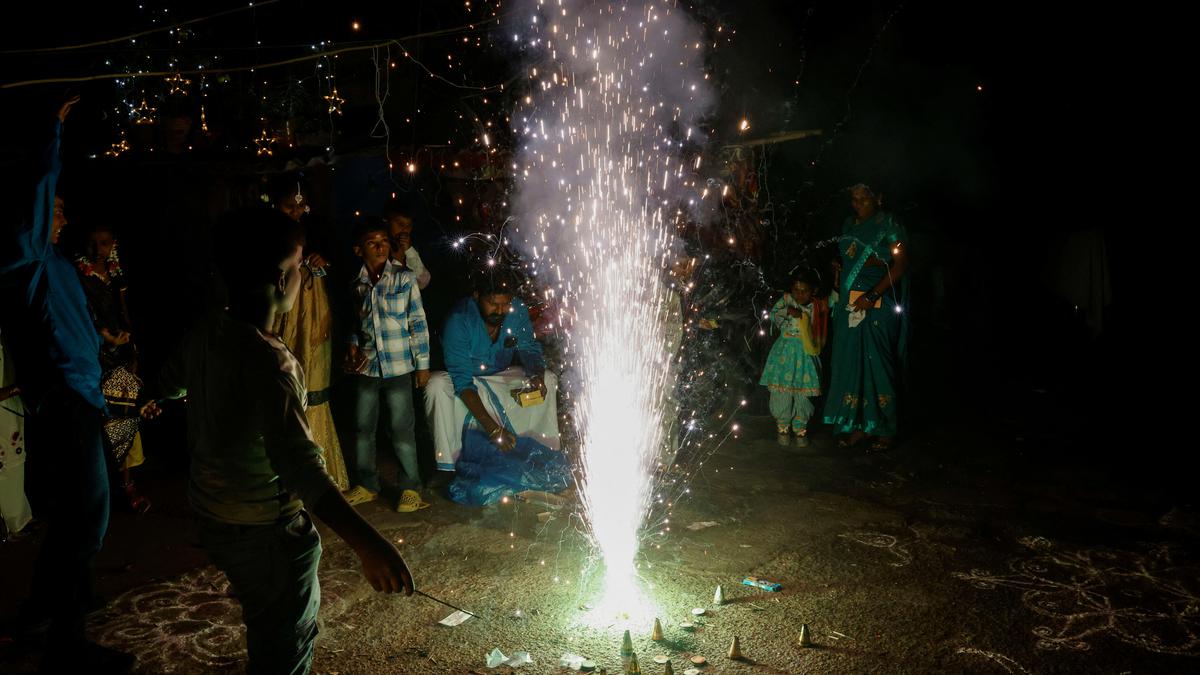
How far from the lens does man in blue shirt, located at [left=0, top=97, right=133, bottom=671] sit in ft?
12.6

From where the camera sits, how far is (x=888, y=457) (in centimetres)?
801

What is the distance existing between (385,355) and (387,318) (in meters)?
0.31

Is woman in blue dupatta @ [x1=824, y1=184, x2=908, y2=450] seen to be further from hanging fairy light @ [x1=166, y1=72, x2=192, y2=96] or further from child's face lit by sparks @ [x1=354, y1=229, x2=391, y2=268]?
hanging fairy light @ [x1=166, y1=72, x2=192, y2=96]

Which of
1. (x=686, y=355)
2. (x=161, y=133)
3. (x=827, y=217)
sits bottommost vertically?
(x=686, y=355)

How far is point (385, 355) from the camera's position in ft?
21.0

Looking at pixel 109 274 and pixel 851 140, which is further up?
pixel 851 140

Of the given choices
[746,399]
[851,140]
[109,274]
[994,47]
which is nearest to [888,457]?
[746,399]

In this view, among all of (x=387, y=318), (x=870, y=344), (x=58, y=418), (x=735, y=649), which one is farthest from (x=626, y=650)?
(x=870, y=344)

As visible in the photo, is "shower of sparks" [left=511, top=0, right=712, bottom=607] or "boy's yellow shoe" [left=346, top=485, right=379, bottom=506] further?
"shower of sparks" [left=511, top=0, right=712, bottom=607]

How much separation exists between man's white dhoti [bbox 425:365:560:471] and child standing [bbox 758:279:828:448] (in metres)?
2.63

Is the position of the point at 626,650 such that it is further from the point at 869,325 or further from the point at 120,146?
the point at 120,146

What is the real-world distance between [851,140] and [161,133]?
8575mm

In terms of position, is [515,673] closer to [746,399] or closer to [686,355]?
[686,355]

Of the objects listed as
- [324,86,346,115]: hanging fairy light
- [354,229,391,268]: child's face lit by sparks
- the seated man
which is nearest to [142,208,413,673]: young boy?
[354,229,391,268]: child's face lit by sparks
